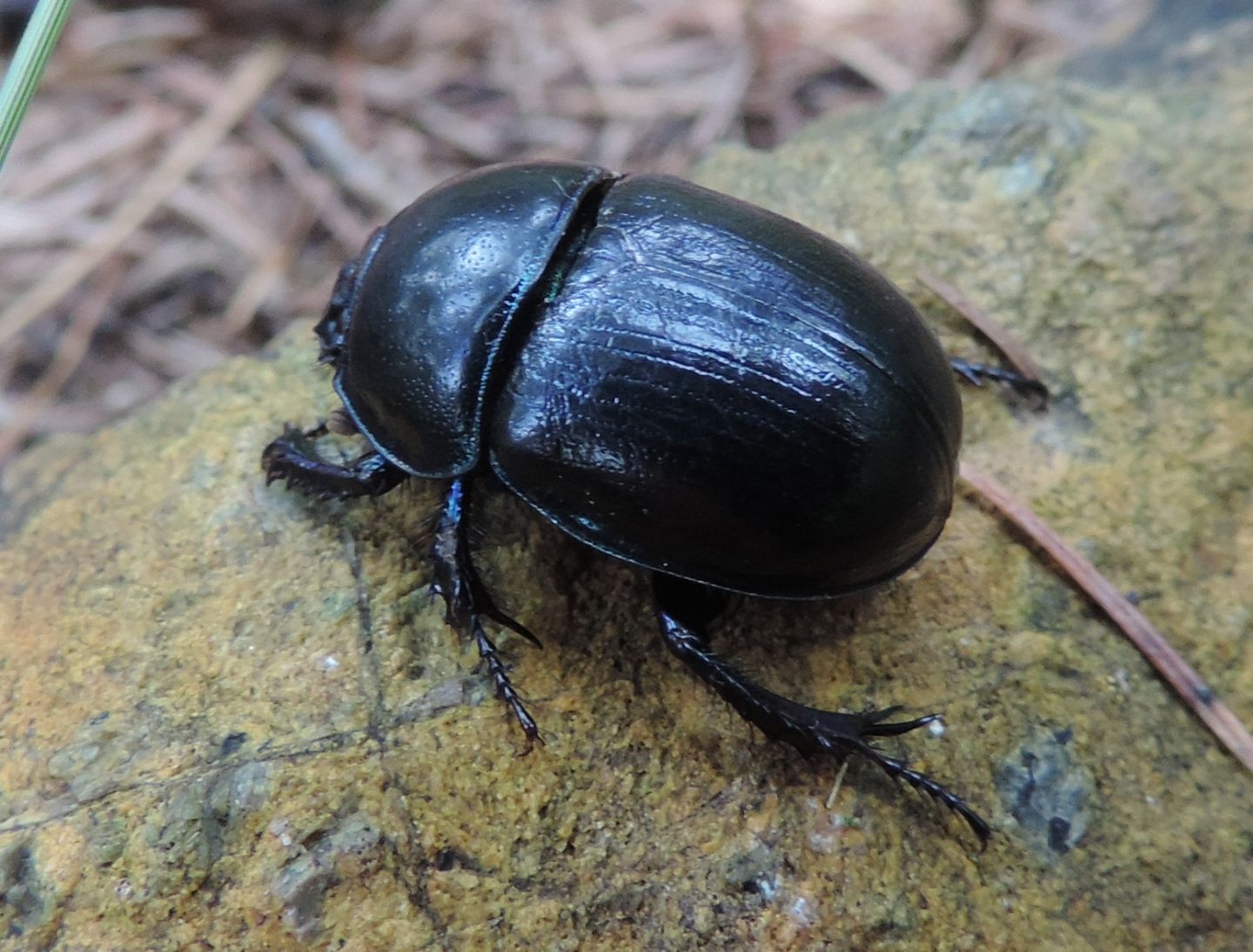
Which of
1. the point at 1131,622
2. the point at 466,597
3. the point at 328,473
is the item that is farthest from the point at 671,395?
the point at 1131,622

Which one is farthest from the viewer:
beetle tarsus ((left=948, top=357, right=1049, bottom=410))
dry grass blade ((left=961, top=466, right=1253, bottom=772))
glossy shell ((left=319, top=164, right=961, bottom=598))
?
beetle tarsus ((left=948, top=357, right=1049, bottom=410))

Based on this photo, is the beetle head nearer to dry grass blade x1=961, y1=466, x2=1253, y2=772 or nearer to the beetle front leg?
the beetle front leg

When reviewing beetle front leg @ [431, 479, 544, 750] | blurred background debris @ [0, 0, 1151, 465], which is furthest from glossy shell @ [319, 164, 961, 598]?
blurred background debris @ [0, 0, 1151, 465]

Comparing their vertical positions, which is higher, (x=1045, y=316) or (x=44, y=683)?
(x=1045, y=316)

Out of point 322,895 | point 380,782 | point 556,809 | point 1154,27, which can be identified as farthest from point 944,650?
point 1154,27

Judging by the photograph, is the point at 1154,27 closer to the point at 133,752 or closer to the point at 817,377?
the point at 817,377

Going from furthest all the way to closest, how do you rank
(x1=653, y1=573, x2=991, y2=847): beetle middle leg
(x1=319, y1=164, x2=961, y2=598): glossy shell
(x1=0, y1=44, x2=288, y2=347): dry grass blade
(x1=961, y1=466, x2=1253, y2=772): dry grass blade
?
(x1=0, y1=44, x2=288, y2=347): dry grass blade
(x1=961, y1=466, x2=1253, y2=772): dry grass blade
(x1=653, y1=573, x2=991, y2=847): beetle middle leg
(x1=319, y1=164, x2=961, y2=598): glossy shell
